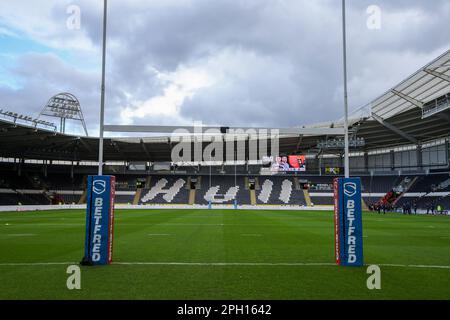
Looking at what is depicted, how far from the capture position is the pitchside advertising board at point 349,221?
864 centimetres

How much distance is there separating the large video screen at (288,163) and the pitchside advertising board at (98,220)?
2021 inches

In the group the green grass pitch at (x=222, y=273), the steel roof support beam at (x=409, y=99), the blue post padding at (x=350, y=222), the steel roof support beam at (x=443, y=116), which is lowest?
the green grass pitch at (x=222, y=273)

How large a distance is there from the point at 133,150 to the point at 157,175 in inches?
300

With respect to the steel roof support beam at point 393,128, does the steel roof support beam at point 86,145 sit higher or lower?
lower

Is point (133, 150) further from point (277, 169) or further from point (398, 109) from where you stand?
point (398, 109)

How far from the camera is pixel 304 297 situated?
608 centimetres

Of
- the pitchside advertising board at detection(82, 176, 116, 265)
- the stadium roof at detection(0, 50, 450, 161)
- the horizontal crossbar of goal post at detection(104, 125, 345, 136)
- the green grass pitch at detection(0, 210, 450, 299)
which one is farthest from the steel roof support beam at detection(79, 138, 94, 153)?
the pitchside advertising board at detection(82, 176, 116, 265)

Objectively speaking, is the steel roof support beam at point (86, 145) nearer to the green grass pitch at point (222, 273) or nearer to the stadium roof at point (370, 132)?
the stadium roof at point (370, 132)

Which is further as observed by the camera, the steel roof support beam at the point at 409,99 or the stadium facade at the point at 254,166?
the stadium facade at the point at 254,166

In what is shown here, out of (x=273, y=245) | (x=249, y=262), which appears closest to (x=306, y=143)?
(x=273, y=245)

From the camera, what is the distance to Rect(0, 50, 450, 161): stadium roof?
39.1m

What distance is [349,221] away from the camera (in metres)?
8.66

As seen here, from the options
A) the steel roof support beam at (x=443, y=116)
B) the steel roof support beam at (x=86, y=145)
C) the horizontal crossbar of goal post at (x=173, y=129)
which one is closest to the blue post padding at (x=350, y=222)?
the horizontal crossbar of goal post at (x=173, y=129)

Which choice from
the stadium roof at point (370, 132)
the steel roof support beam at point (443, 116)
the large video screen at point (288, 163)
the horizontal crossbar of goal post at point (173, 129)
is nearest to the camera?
the horizontal crossbar of goal post at point (173, 129)
